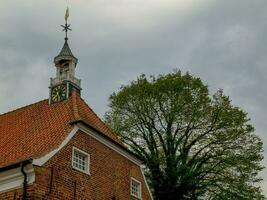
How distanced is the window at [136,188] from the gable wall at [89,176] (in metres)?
0.22

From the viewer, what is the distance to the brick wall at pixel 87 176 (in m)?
15.9

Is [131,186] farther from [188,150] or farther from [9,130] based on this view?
[188,150]

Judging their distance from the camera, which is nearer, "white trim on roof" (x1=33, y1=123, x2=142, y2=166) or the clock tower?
"white trim on roof" (x1=33, y1=123, x2=142, y2=166)

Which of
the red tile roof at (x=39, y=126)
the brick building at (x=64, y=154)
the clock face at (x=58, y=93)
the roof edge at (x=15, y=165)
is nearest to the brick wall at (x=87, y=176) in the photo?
the brick building at (x=64, y=154)

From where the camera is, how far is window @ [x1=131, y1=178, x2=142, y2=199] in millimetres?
21228

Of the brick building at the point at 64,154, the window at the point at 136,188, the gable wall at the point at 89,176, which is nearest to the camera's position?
the brick building at the point at 64,154

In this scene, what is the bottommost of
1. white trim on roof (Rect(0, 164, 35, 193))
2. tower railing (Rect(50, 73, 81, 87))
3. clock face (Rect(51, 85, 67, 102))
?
white trim on roof (Rect(0, 164, 35, 193))

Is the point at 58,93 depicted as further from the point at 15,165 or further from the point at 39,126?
the point at 15,165

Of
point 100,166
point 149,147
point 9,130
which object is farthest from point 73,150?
point 149,147

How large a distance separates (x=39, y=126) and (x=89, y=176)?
3174mm

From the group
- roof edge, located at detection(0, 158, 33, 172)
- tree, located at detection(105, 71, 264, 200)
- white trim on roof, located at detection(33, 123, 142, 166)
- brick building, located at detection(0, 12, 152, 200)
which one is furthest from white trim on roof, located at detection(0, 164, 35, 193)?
tree, located at detection(105, 71, 264, 200)

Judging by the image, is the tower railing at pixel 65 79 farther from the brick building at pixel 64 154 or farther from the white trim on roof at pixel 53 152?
the white trim on roof at pixel 53 152

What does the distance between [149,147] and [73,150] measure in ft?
43.8

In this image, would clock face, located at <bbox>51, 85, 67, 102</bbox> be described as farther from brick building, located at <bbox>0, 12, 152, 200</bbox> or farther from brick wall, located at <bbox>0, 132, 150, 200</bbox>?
brick wall, located at <bbox>0, 132, 150, 200</bbox>
